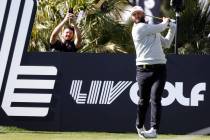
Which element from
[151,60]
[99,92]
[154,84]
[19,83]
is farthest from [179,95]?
[19,83]

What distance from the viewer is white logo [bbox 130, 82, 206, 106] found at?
11156mm

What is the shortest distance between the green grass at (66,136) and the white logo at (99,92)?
60cm

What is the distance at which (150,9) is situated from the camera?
656 inches

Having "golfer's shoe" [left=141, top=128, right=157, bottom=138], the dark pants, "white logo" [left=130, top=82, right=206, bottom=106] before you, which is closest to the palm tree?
"white logo" [left=130, top=82, right=206, bottom=106]

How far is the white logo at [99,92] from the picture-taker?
443 inches

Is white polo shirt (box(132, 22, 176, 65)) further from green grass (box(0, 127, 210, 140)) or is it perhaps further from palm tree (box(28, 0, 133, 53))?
palm tree (box(28, 0, 133, 53))

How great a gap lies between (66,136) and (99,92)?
1.19 meters

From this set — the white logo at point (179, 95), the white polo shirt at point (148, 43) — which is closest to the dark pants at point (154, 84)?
the white polo shirt at point (148, 43)

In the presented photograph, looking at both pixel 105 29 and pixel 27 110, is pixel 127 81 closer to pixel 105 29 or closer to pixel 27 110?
pixel 27 110

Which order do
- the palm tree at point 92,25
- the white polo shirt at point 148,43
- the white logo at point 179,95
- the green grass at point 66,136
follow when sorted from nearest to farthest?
1. the white polo shirt at point 148,43
2. the green grass at point 66,136
3. the white logo at point 179,95
4. the palm tree at point 92,25

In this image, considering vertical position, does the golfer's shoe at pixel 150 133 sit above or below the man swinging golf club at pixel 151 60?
below

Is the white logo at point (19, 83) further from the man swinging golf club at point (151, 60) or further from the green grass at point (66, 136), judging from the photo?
the man swinging golf club at point (151, 60)

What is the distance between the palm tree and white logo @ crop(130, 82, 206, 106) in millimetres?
3993

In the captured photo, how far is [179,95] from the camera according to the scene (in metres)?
11.2
